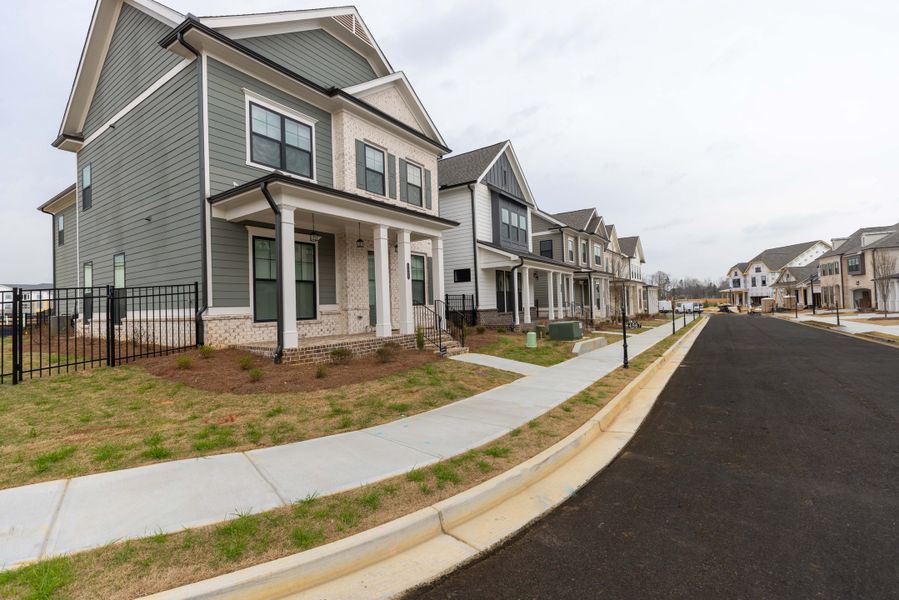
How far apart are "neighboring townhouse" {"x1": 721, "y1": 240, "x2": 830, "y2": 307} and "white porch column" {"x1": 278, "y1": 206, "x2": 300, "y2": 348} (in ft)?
277

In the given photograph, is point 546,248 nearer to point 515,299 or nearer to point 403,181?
point 515,299

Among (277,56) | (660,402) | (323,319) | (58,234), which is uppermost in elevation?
(277,56)

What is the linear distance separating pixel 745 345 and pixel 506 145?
50.3 feet

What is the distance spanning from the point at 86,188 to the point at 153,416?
1412 cm

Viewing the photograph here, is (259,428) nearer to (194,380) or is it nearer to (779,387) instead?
(194,380)

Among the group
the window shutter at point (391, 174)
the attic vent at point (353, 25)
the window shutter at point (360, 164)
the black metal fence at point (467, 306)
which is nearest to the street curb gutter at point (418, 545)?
the window shutter at point (360, 164)

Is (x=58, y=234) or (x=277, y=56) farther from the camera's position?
(x=58, y=234)

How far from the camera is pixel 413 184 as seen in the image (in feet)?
52.6

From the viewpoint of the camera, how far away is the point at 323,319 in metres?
12.6

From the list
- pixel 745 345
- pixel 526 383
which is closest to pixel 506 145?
pixel 745 345

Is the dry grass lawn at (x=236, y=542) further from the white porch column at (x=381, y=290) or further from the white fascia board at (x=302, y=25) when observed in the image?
the white fascia board at (x=302, y=25)

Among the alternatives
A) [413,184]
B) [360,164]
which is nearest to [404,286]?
[360,164]

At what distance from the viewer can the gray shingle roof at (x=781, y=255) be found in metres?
72.4

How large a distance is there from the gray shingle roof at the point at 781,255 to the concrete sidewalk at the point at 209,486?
8802 centimetres
